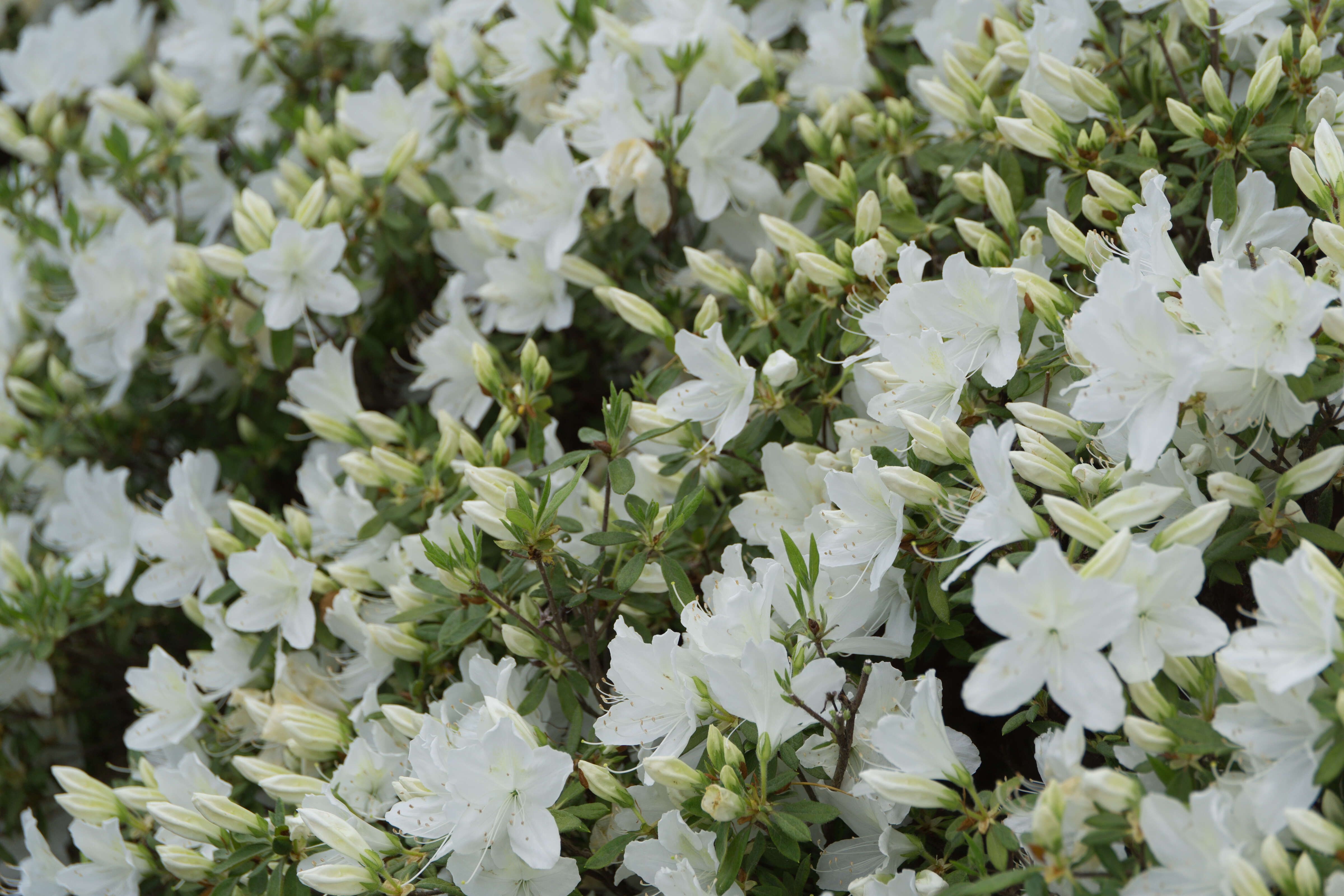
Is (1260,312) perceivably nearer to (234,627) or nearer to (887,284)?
(887,284)

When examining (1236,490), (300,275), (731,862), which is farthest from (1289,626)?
(300,275)

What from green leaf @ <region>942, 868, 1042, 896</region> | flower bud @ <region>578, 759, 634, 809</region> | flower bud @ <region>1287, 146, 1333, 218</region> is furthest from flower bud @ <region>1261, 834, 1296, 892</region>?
flower bud @ <region>1287, 146, 1333, 218</region>

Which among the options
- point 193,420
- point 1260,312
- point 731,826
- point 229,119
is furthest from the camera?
point 229,119

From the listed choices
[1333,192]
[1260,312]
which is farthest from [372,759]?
[1333,192]

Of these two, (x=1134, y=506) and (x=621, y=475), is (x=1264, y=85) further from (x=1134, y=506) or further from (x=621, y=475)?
(x=621, y=475)

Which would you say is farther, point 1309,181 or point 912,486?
point 1309,181
